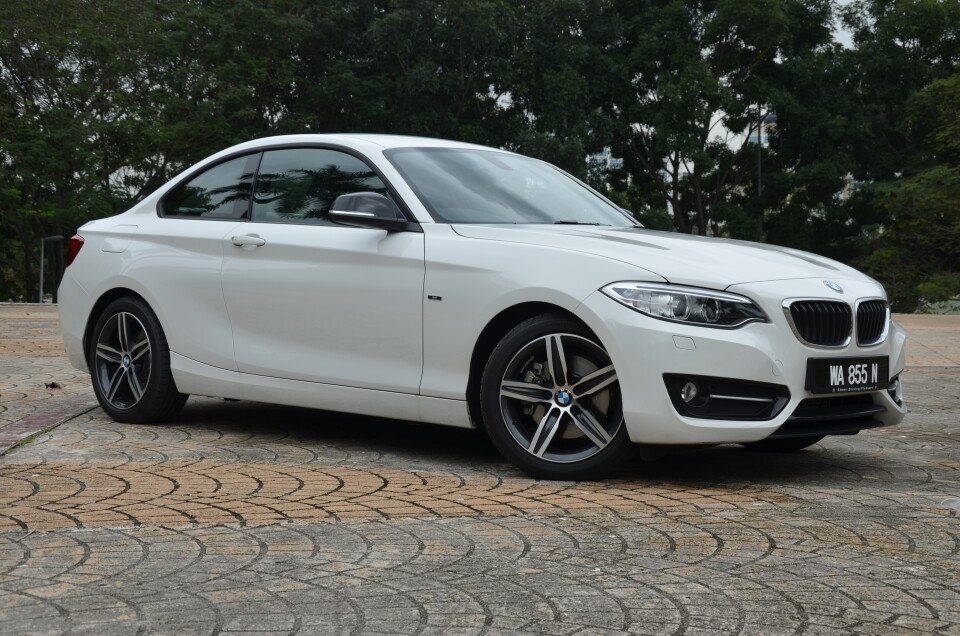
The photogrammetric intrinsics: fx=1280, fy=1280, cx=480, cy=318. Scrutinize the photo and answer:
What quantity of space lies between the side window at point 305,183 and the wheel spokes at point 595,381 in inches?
63.7

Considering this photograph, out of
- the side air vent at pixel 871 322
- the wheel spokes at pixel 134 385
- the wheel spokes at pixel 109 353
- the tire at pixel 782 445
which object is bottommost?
the tire at pixel 782 445

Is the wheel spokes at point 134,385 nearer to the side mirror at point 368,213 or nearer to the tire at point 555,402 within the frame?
the side mirror at point 368,213

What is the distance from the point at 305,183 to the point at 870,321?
303cm

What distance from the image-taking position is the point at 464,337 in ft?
19.5

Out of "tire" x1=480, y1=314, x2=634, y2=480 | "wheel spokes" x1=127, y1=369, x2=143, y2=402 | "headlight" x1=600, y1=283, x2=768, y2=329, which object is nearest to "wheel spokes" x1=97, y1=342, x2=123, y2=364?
"wheel spokes" x1=127, y1=369, x2=143, y2=402

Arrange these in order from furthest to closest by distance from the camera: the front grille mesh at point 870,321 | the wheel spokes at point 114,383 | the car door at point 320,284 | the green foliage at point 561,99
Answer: the green foliage at point 561,99 < the wheel spokes at point 114,383 < the car door at point 320,284 < the front grille mesh at point 870,321

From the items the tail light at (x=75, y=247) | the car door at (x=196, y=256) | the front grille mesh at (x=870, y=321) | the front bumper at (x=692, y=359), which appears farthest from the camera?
the tail light at (x=75, y=247)

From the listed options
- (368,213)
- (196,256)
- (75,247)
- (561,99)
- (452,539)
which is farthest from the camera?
(561,99)

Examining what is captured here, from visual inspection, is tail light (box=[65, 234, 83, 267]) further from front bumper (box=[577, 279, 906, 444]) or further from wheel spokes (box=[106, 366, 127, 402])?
front bumper (box=[577, 279, 906, 444])

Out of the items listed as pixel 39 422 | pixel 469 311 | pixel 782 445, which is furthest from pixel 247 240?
pixel 782 445

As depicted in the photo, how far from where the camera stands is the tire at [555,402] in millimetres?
5590

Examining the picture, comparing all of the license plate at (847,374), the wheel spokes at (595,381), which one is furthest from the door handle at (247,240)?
the license plate at (847,374)

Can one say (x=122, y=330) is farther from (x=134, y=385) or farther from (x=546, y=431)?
(x=546, y=431)

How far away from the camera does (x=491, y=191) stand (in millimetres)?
6645
